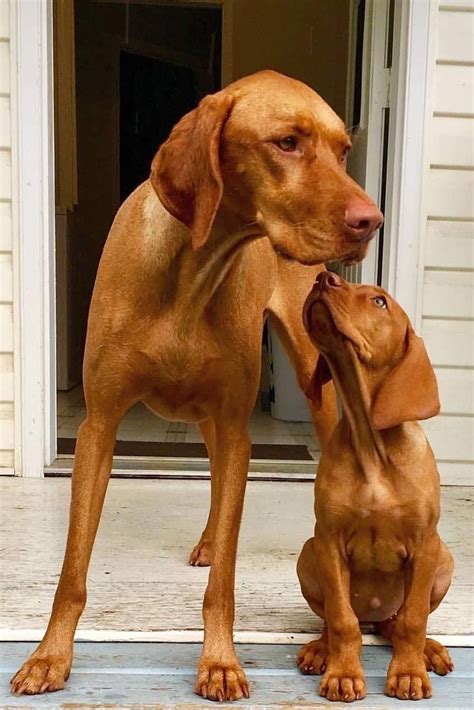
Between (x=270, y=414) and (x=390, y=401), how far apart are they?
11.2ft

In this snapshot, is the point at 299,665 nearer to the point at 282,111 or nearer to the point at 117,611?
the point at 117,611

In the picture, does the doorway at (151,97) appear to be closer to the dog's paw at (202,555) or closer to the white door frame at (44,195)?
the white door frame at (44,195)

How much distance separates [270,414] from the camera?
5.00 m

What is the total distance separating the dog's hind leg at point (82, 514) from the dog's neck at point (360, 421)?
0.47m

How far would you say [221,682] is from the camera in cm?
166

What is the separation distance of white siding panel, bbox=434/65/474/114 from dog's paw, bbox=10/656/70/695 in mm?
2496

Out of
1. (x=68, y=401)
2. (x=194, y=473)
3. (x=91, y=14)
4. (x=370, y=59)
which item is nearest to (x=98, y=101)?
(x=91, y=14)

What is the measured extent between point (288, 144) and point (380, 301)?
15.1 inches

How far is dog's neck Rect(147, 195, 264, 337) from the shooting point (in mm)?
1701

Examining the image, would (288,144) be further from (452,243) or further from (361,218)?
(452,243)

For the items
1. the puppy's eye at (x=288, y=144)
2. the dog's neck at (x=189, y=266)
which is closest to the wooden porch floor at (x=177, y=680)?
the dog's neck at (x=189, y=266)

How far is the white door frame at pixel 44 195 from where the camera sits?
319 centimetres

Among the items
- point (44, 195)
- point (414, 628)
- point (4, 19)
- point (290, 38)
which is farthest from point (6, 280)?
point (290, 38)

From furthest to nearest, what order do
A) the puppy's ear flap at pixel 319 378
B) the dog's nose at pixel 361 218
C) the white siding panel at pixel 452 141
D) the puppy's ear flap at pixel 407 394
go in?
1. the white siding panel at pixel 452 141
2. the puppy's ear flap at pixel 319 378
3. the puppy's ear flap at pixel 407 394
4. the dog's nose at pixel 361 218
